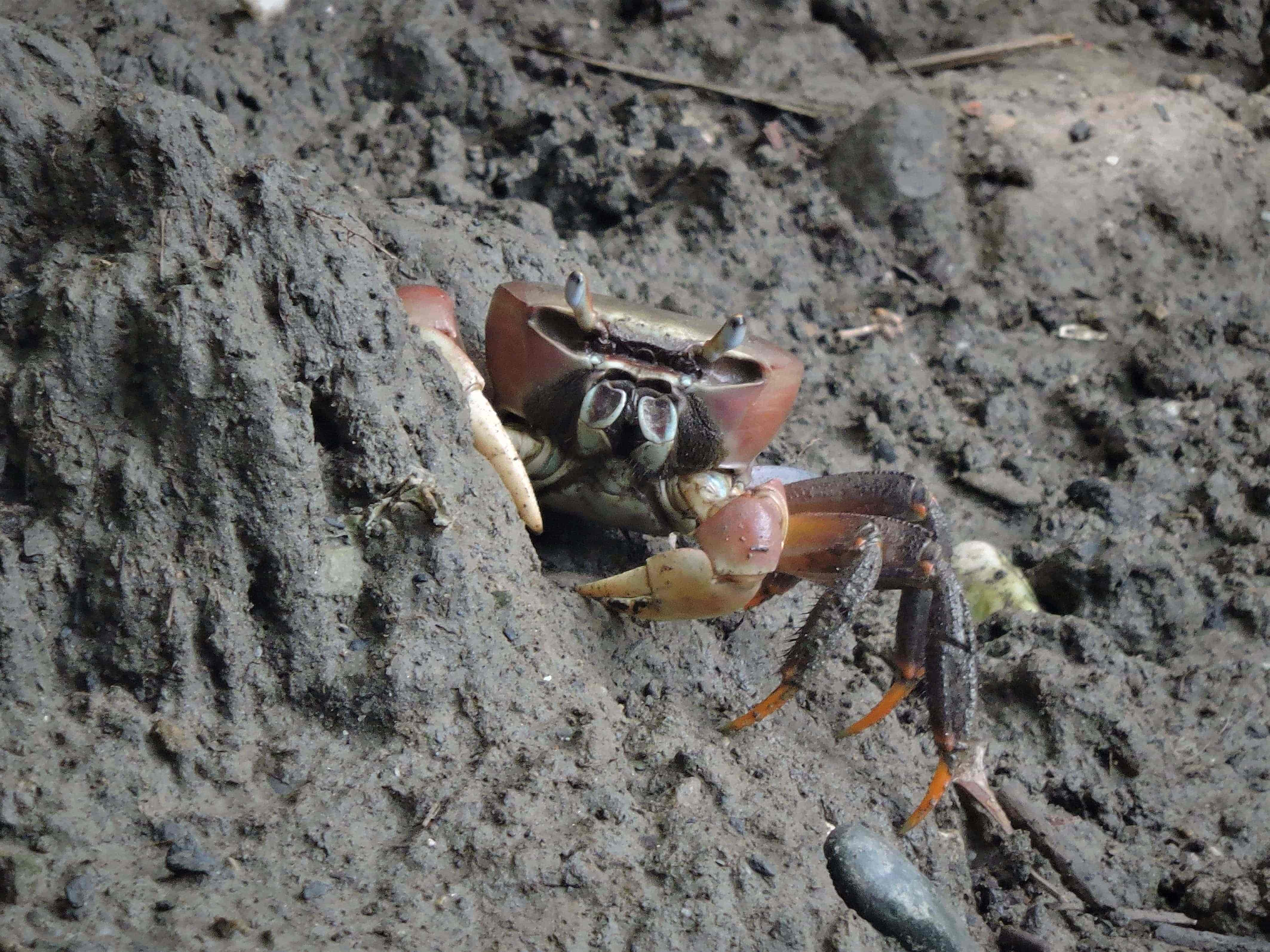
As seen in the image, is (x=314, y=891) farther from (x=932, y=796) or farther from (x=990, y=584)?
Result: (x=990, y=584)

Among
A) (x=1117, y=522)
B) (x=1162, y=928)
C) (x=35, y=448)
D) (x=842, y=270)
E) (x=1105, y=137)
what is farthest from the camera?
(x=1105, y=137)

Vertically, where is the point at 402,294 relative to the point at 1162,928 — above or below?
above

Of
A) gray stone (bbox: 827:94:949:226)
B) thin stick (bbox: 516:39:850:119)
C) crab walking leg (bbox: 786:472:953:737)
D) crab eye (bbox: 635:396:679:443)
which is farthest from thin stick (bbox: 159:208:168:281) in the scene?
gray stone (bbox: 827:94:949:226)

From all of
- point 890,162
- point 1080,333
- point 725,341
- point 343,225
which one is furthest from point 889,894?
point 890,162

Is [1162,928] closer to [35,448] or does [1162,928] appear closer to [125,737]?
[125,737]

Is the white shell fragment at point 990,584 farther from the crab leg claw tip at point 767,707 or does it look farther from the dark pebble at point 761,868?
the dark pebble at point 761,868

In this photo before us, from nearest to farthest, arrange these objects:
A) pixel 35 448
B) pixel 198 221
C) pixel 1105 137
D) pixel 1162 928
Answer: pixel 35 448
pixel 198 221
pixel 1162 928
pixel 1105 137

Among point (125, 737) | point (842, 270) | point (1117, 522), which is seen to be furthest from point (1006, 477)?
point (125, 737)
